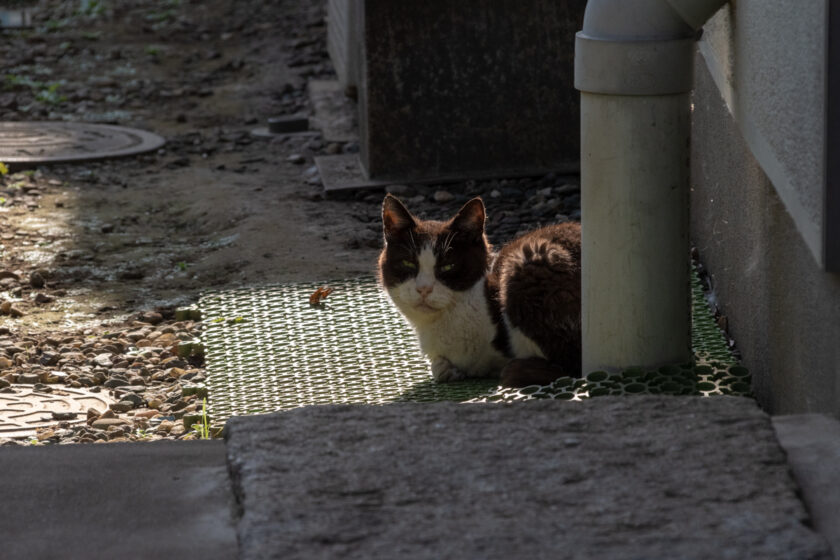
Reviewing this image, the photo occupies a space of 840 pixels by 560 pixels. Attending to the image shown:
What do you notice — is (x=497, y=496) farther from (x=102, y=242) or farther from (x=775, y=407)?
(x=102, y=242)

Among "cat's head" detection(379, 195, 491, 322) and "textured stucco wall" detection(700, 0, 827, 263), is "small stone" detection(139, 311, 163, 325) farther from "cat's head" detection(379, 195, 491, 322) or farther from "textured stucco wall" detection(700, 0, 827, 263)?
"textured stucco wall" detection(700, 0, 827, 263)

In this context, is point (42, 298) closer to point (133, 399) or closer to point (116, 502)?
point (133, 399)

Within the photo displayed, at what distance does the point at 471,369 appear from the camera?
4191mm

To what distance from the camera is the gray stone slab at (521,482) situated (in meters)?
1.91

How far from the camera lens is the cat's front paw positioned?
415 cm

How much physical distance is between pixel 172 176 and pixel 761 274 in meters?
4.94

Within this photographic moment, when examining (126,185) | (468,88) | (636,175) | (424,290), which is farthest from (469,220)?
(126,185)

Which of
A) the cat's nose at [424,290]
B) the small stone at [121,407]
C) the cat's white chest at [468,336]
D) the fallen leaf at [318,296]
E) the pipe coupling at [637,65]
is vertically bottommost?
the small stone at [121,407]

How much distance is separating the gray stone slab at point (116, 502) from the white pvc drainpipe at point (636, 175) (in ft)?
4.03

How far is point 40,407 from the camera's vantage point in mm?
4168

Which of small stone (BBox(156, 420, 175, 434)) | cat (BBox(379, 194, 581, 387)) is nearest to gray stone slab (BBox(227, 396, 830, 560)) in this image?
cat (BBox(379, 194, 581, 387))

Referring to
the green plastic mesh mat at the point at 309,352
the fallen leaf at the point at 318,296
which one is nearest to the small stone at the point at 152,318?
the green plastic mesh mat at the point at 309,352

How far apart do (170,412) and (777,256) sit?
2.09 metres

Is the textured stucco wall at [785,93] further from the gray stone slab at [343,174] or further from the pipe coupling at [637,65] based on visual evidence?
the gray stone slab at [343,174]
